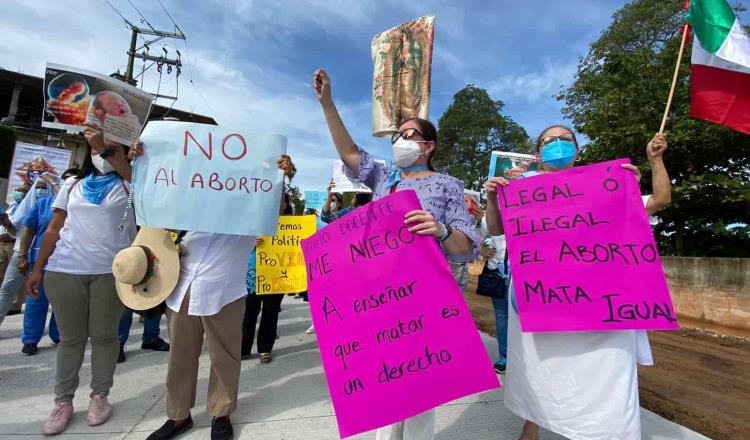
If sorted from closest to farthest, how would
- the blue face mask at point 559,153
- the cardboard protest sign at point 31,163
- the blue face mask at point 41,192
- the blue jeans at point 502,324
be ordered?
the blue face mask at point 559,153 → the blue jeans at point 502,324 → the blue face mask at point 41,192 → the cardboard protest sign at point 31,163

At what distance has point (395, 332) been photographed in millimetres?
1649

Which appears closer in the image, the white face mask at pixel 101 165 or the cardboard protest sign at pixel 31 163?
the white face mask at pixel 101 165

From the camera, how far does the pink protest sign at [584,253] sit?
171cm

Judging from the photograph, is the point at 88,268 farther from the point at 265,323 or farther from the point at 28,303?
the point at 28,303

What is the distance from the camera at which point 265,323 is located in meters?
4.04

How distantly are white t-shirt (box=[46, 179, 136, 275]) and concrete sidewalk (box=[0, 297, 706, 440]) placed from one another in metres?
0.99

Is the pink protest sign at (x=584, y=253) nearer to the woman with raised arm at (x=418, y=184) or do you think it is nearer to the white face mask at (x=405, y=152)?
the woman with raised arm at (x=418, y=184)

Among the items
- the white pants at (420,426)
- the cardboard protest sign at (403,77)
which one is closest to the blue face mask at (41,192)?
the cardboard protest sign at (403,77)

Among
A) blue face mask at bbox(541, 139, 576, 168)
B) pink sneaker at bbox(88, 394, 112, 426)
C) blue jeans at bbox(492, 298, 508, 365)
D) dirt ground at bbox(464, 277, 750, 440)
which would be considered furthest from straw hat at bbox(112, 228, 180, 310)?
dirt ground at bbox(464, 277, 750, 440)

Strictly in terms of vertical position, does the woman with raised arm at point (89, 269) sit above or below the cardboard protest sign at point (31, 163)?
below

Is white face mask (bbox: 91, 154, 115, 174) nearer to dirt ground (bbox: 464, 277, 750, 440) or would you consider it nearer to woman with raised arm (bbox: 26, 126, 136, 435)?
woman with raised arm (bbox: 26, 126, 136, 435)

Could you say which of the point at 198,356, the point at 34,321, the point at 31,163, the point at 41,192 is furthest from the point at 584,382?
the point at 31,163

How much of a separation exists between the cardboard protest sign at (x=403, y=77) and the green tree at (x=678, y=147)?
8810mm

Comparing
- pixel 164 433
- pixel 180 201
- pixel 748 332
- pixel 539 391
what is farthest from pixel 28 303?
pixel 748 332
